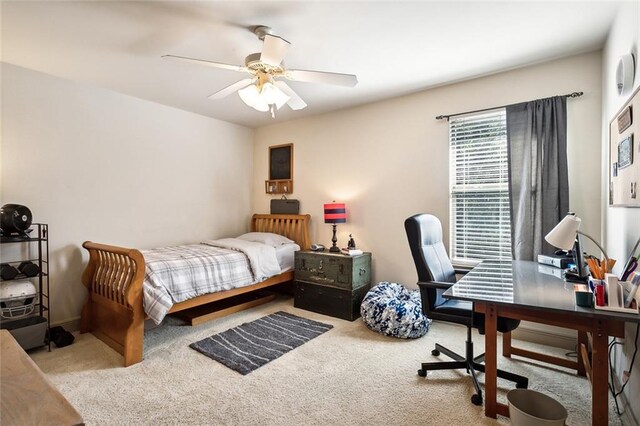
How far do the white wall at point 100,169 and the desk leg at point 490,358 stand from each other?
363cm

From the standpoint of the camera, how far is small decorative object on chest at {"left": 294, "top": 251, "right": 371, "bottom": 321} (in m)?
3.42

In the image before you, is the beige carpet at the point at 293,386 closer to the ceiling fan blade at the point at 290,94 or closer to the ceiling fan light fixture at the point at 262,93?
the ceiling fan light fixture at the point at 262,93

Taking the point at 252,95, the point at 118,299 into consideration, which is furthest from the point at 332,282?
the point at 252,95

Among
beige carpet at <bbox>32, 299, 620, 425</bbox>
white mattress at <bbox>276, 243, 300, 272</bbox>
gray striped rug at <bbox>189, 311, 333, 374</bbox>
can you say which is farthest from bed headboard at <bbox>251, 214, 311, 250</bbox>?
beige carpet at <bbox>32, 299, 620, 425</bbox>

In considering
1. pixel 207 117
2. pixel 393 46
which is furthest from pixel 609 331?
pixel 207 117

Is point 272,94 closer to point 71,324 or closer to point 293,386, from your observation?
point 293,386

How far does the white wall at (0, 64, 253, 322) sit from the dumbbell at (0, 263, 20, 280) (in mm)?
271

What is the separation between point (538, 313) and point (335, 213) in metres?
2.42

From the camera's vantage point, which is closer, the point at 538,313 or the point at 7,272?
the point at 538,313

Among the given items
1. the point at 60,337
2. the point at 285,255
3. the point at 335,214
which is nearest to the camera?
the point at 60,337

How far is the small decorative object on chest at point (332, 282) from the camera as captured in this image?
3.42 metres

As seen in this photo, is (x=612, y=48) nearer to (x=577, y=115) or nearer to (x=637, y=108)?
(x=577, y=115)

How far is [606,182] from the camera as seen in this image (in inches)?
92.4

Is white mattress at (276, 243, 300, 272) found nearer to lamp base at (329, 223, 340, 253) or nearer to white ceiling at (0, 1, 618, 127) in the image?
lamp base at (329, 223, 340, 253)
